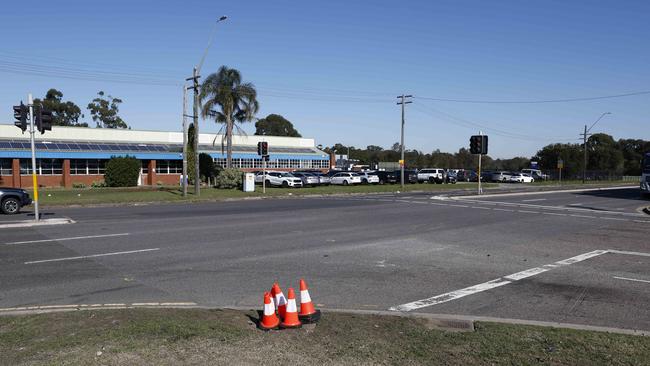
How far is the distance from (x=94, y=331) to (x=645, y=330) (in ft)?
19.9

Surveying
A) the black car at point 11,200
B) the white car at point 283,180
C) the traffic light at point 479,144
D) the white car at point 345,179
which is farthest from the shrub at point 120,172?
the traffic light at point 479,144

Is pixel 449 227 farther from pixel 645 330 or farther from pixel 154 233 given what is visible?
pixel 645 330

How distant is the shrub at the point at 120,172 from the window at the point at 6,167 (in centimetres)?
1072

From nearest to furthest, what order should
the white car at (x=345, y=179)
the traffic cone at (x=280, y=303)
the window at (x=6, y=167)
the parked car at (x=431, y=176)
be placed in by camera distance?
1. the traffic cone at (x=280, y=303)
2. the window at (x=6, y=167)
3. the white car at (x=345, y=179)
4. the parked car at (x=431, y=176)

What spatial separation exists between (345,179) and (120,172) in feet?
70.8

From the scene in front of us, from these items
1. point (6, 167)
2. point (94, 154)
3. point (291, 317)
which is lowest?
point (291, 317)

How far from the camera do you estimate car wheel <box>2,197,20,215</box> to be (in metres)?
20.6

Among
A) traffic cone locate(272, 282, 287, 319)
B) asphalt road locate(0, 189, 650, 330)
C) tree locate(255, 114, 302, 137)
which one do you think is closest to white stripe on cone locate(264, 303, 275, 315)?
traffic cone locate(272, 282, 287, 319)

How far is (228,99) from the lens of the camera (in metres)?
46.1

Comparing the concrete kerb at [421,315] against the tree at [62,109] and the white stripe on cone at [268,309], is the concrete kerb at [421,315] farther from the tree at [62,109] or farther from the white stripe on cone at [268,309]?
the tree at [62,109]

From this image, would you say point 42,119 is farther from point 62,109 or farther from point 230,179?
point 62,109

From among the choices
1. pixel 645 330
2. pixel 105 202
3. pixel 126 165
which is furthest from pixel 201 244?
pixel 126 165

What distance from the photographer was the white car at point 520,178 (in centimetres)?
6975

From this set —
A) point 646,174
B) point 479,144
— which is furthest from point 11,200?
point 646,174
